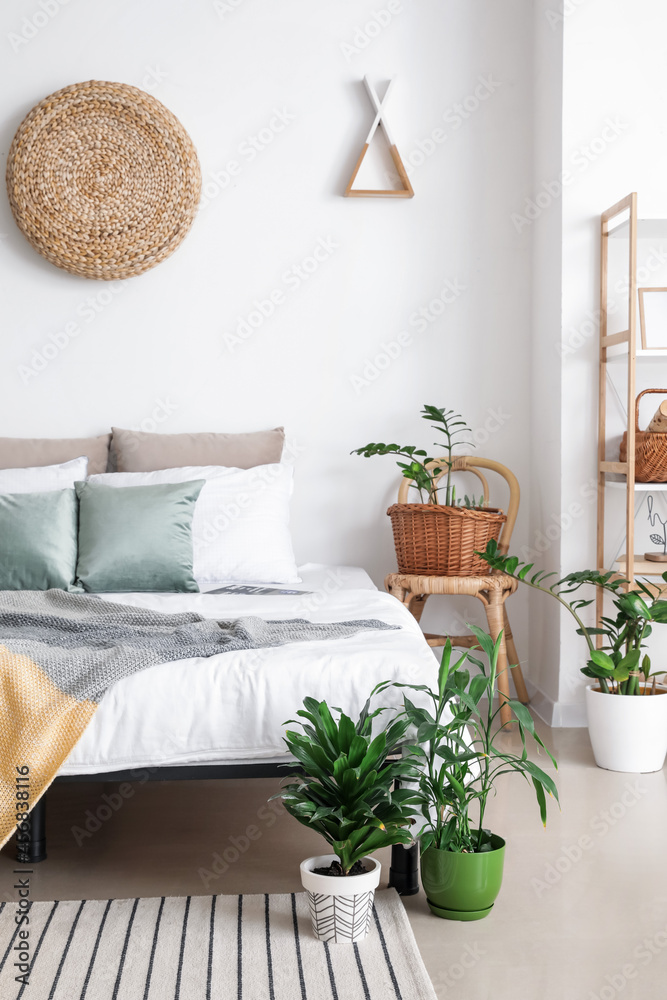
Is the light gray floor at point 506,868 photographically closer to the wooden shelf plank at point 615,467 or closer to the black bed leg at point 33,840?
the black bed leg at point 33,840

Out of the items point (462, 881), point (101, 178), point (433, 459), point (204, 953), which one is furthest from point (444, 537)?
point (101, 178)

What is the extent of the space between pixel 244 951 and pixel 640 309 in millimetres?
2445

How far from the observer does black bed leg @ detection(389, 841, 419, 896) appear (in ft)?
6.29

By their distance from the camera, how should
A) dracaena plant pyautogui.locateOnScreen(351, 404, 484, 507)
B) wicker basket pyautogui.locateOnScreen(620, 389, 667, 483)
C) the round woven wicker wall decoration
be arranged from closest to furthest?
wicker basket pyautogui.locateOnScreen(620, 389, 667, 483)
dracaena plant pyautogui.locateOnScreen(351, 404, 484, 507)
the round woven wicker wall decoration

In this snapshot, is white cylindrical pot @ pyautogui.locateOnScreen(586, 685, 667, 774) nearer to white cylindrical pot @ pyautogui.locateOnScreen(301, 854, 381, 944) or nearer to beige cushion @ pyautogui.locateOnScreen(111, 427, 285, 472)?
white cylindrical pot @ pyautogui.locateOnScreen(301, 854, 381, 944)

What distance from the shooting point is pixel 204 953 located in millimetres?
1668

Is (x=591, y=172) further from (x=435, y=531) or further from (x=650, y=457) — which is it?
(x=435, y=531)

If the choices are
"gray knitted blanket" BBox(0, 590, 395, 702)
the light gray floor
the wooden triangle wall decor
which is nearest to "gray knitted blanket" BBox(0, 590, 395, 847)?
"gray knitted blanket" BBox(0, 590, 395, 702)

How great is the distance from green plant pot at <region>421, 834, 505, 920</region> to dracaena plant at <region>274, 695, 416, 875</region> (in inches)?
3.8

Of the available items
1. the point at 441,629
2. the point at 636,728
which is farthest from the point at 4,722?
the point at 441,629

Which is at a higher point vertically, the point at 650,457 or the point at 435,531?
the point at 650,457

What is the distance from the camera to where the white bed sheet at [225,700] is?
1.84 meters

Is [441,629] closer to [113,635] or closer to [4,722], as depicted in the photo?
[113,635]

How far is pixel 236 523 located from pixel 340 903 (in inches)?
60.6
